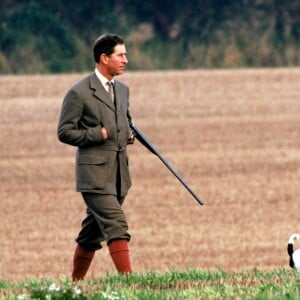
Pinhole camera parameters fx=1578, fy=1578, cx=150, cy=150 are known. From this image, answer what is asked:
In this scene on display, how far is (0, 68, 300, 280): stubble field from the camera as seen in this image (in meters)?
14.9

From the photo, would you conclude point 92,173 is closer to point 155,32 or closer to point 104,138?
point 104,138

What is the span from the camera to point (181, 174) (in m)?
21.0

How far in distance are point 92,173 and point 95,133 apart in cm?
26

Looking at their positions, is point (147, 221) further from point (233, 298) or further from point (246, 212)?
point (233, 298)

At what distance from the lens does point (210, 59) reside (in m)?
41.6

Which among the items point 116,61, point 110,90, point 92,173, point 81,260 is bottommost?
point 81,260

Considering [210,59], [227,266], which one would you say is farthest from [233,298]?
[210,59]

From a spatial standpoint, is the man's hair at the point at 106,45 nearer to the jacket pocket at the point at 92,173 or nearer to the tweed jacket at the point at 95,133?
the tweed jacket at the point at 95,133

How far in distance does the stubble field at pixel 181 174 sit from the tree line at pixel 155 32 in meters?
5.66

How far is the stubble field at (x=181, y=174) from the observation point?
1488 cm

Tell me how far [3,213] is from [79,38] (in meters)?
26.5

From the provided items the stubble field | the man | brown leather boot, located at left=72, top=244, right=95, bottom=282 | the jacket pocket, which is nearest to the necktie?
the man

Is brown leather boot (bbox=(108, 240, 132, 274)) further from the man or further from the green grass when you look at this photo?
the green grass

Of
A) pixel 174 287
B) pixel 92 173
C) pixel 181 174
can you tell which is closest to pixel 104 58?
pixel 92 173
